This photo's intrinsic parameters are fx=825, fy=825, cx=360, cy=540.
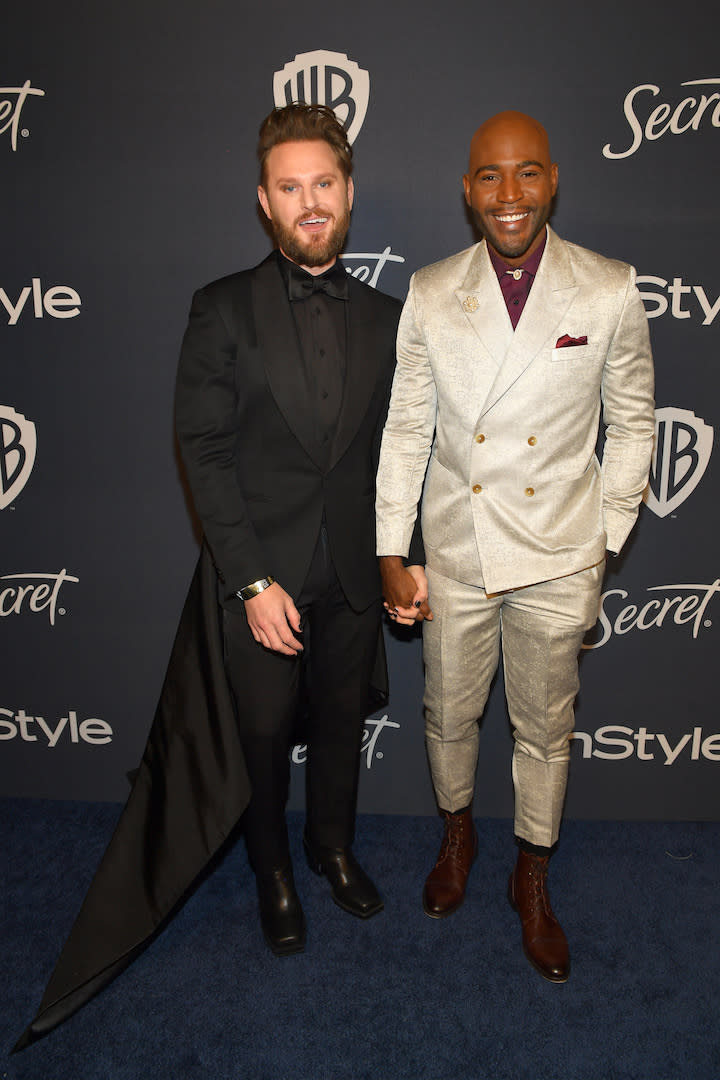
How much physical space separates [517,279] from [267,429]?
0.69m

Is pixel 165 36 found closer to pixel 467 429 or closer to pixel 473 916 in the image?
pixel 467 429

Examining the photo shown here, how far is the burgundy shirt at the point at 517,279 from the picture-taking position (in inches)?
76.6

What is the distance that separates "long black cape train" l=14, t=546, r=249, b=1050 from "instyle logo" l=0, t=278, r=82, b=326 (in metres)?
0.90

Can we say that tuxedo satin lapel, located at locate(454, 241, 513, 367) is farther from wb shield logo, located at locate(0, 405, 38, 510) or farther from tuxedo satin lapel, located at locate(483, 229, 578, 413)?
wb shield logo, located at locate(0, 405, 38, 510)

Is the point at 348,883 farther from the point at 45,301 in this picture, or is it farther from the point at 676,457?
the point at 45,301

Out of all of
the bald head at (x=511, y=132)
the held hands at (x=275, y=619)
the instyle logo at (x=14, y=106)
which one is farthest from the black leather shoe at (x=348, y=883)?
the instyle logo at (x=14, y=106)

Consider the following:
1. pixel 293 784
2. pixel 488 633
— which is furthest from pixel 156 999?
pixel 488 633

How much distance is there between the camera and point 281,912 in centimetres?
230

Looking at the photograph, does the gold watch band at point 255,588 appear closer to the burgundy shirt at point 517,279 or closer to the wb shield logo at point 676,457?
the burgundy shirt at point 517,279

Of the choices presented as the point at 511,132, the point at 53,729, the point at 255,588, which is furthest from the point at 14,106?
the point at 53,729

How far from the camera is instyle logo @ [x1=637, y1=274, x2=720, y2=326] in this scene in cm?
235

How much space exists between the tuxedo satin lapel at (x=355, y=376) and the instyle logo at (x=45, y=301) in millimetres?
959

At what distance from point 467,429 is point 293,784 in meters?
1.52

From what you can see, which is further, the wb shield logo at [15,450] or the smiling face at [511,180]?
the wb shield logo at [15,450]
